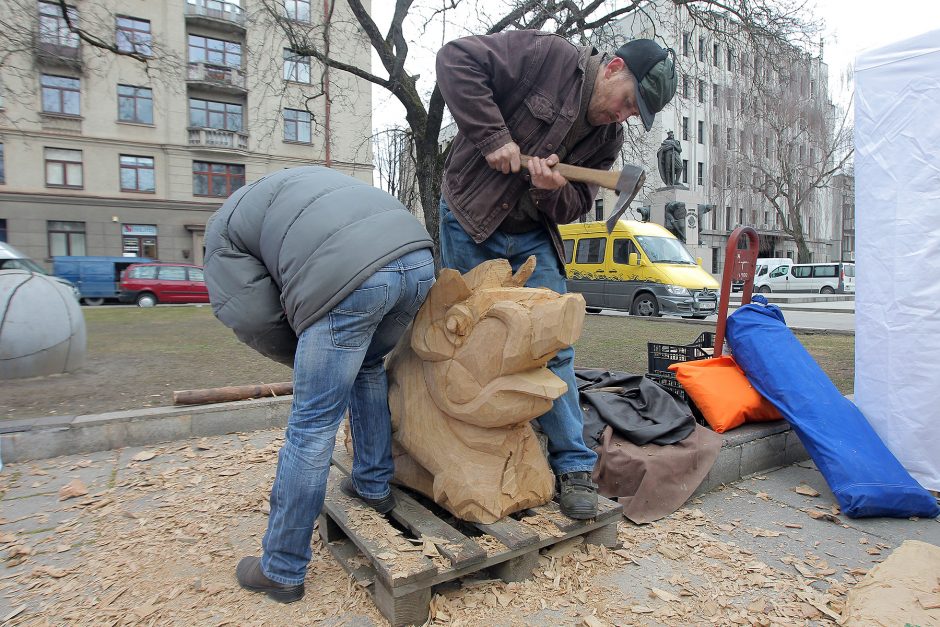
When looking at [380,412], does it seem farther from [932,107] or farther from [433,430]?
[932,107]

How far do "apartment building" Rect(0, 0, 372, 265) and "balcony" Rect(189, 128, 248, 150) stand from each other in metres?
0.04

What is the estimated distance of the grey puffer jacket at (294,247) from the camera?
185cm

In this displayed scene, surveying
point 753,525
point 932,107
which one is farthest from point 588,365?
point 932,107

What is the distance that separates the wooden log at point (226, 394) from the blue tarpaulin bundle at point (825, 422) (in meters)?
3.14

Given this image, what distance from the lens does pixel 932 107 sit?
9.40 ft

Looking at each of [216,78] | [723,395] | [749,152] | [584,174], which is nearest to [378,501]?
[584,174]

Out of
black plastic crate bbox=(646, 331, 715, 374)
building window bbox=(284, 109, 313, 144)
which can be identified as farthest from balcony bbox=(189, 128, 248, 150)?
black plastic crate bbox=(646, 331, 715, 374)

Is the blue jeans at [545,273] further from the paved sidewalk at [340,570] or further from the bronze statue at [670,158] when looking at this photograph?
the bronze statue at [670,158]

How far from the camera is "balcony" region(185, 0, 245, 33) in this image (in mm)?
23969

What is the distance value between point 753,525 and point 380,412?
1865 millimetres

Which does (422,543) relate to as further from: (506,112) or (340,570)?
(506,112)

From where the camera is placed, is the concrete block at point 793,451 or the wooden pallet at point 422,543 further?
the concrete block at point 793,451

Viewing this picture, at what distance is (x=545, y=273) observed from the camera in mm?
2660

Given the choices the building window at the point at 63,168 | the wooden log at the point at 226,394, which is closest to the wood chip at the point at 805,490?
the wooden log at the point at 226,394
